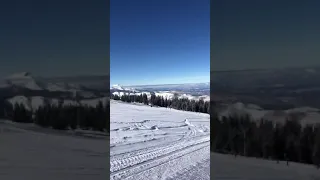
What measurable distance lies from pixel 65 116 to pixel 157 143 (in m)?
1.48

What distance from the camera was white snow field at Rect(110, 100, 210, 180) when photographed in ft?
8.68

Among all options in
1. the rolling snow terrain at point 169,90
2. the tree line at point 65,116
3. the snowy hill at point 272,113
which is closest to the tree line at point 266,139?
the snowy hill at point 272,113

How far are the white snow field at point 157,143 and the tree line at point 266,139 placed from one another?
0.78m

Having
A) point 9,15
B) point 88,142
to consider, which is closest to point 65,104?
point 88,142

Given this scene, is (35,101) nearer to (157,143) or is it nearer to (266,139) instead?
(266,139)

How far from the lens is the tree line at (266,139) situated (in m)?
1.65

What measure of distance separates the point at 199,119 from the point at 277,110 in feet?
4.55

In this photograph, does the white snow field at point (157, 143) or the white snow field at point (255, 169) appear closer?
the white snow field at point (255, 169)

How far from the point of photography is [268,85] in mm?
1691

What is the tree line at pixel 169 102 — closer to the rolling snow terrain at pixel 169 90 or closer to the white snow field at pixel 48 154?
the rolling snow terrain at pixel 169 90

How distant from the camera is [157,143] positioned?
318cm

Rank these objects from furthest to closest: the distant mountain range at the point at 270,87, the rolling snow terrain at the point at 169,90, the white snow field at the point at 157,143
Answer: the rolling snow terrain at the point at 169,90 → the white snow field at the point at 157,143 → the distant mountain range at the point at 270,87

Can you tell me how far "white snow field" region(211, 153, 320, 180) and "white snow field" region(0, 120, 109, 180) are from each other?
75 centimetres

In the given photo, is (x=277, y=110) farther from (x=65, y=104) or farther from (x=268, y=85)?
(x=65, y=104)
